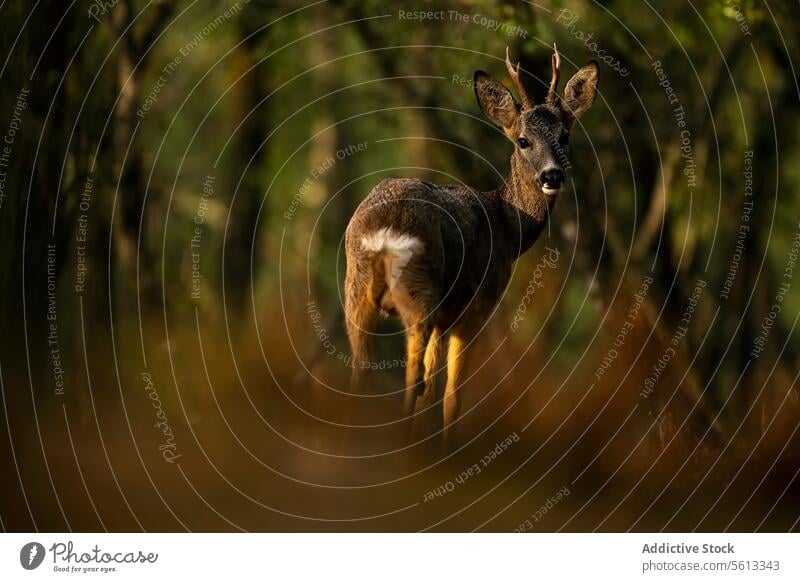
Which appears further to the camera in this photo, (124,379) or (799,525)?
(124,379)

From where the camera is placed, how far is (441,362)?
1193 centimetres

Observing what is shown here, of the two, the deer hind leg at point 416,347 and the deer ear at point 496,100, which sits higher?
the deer ear at point 496,100

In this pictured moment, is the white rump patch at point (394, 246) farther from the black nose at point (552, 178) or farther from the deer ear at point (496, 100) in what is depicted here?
the deer ear at point (496, 100)

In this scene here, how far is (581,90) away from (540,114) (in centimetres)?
49

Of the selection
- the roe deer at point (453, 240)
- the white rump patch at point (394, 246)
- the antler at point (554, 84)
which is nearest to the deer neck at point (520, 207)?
the roe deer at point (453, 240)

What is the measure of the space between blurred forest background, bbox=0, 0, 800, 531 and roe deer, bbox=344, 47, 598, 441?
1.20 m

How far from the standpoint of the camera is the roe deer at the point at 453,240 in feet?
36.4

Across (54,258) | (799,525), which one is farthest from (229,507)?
(799,525)

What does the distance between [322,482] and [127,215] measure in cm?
562

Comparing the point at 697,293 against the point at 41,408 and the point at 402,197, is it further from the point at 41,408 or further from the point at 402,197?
the point at 41,408

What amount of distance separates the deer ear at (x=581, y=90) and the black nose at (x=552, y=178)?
73 centimetres

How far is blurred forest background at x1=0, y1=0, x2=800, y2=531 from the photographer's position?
12578mm

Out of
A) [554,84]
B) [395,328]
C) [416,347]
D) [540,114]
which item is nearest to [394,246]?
[416,347]

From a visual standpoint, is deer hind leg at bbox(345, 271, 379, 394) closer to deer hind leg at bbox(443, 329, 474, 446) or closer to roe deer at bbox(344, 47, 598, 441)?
roe deer at bbox(344, 47, 598, 441)
